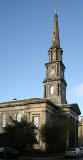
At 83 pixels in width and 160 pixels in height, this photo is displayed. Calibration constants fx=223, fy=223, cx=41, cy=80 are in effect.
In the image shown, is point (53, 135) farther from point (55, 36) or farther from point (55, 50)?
point (55, 36)

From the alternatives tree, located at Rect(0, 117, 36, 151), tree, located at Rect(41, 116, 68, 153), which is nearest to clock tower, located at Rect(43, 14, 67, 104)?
tree, located at Rect(41, 116, 68, 153)

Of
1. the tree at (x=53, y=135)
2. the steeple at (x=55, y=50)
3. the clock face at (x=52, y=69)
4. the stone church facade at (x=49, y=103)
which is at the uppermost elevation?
the steeple at (x=55, y=50)

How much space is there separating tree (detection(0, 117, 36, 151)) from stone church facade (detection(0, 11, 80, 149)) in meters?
9.83

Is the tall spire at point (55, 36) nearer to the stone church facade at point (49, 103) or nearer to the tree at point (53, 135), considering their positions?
the stone church facade at point (49, 103)

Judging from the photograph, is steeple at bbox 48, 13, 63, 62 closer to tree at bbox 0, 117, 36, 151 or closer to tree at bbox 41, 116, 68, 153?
tree at bbox 41, 116, 68, 153

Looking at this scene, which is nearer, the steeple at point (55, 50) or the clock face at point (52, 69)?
the clock face at point (52, 69)

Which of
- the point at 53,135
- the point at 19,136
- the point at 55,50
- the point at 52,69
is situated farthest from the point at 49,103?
the point at 55,50

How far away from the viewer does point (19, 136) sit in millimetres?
34594

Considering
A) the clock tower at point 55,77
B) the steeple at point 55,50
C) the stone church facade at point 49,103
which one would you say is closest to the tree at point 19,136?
the stone church facade at point 49,103

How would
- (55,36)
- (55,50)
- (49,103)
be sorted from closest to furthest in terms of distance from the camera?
1. (49,103)
2. (55,50)
3. (55,36)

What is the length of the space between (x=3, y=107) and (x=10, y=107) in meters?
2.30

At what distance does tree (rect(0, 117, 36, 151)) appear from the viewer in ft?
114

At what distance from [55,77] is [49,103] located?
14.2 meters

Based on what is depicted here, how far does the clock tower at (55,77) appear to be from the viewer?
2468 inches
